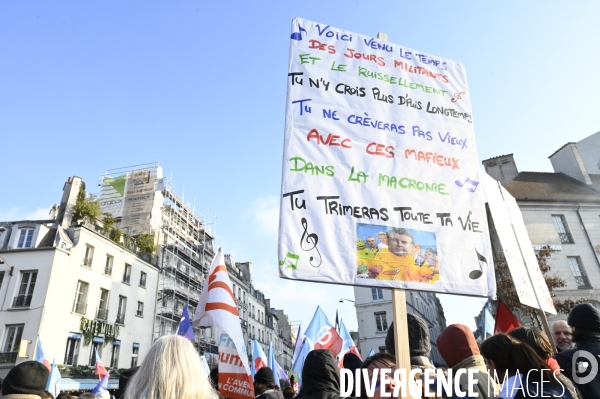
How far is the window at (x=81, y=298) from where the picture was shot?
27844mm

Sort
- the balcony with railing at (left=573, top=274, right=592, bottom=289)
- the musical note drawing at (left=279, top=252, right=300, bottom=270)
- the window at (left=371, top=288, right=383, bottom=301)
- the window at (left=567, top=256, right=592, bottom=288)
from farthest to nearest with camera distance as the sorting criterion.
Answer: the window at (left=371, top=288, right=383, bottom=301)
the window at (left=567, top=256, right=592, bottom=288)
the balcony with railing at (left=573, top=274, right=592, bottom=289)
the musical note drawing at (left=279, top=252, right=300, bottom=270)

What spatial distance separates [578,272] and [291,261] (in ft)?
91.1

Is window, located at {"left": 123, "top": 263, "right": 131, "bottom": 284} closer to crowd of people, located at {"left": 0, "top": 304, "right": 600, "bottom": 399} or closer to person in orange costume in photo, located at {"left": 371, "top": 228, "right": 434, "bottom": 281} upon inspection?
crowd of people, located at {"left": 0, "top": 304, "right": 600, "bottom": 399}

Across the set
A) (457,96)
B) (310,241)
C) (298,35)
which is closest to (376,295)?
(457,96)

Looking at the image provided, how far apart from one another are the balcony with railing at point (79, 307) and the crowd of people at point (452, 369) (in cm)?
2837

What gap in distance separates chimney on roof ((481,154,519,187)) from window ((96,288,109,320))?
98.2 ft

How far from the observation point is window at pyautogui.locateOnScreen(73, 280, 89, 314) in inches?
1096

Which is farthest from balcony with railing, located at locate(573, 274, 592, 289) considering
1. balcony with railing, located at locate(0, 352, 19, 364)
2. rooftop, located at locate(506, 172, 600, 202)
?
balcony with railing, located at locate(0, 352, 19, 364)

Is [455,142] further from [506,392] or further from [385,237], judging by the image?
[506,392]

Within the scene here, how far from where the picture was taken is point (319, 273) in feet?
8.71

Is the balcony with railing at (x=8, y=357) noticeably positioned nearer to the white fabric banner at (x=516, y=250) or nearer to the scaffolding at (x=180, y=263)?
the scaffolding at (x=180, y=263)

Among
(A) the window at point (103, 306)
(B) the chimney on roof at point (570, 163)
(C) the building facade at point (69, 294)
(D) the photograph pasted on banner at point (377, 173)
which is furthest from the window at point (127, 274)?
(B) the chimney on roof at point (570, 163)

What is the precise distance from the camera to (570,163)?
97.4 feet

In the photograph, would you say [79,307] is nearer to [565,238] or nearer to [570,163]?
[565,238]
